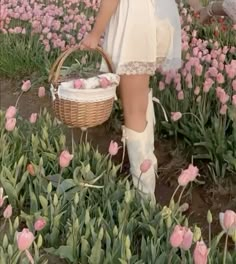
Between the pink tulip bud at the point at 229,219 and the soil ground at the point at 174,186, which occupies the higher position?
the pink tulip bud at the point at 229,219

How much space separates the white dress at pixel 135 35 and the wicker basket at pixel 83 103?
7 cm

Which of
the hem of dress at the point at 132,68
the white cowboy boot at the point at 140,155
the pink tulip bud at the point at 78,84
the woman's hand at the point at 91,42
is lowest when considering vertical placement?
the white cowboy boot at the point at 140,155

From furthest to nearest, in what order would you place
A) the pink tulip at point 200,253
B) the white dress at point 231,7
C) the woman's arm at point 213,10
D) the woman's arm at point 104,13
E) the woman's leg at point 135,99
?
the woman's arm at point 213,10 < the woman's leg at point 135,99 < the woman's arm at point 104,13 < the white dress at point 231,7 < the pink tulip at point 200,253

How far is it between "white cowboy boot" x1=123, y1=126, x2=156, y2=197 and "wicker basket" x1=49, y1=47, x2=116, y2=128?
216 mm

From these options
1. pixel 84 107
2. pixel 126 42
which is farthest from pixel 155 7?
pixel 84 107

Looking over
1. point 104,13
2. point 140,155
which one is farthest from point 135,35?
point 140,155

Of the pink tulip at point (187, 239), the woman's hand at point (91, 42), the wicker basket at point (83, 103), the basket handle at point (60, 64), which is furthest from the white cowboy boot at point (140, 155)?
the pink tulip at point (187, 239)

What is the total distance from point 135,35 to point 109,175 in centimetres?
57

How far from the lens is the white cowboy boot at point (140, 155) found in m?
2.60

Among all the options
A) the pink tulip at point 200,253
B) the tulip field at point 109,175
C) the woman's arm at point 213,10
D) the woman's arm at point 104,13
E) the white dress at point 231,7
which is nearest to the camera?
the pink tulip at point 200,253

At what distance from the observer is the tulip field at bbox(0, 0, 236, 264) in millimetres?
1914

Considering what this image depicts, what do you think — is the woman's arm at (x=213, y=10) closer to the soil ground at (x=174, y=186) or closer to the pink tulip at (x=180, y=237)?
the soil ground at (x=174, y=186)

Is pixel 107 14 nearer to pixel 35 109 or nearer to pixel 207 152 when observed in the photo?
pixel 207 152

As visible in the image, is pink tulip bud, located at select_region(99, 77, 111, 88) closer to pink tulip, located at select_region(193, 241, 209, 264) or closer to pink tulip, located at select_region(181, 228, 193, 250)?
pink tulip, located at select_region(181, 228, 193, 250)
